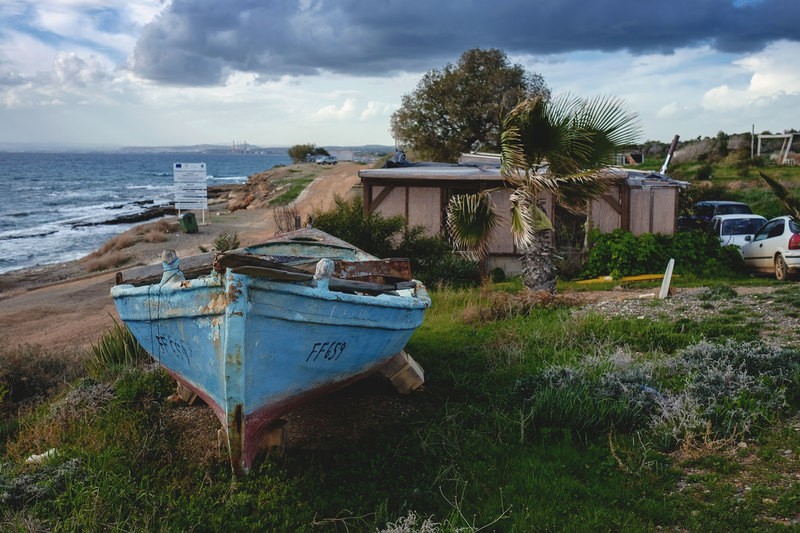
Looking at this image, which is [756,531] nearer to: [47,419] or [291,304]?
[291,304]

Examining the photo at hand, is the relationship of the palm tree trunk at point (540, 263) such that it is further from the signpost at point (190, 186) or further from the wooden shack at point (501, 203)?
the signpost at point (190, 186)

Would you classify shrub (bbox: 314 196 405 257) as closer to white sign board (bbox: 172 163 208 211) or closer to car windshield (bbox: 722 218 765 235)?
car windshield (bbox: 722 218 765 235)

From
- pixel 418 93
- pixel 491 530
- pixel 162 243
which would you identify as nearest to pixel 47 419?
pixel 491 530

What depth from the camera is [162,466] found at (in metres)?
6.18

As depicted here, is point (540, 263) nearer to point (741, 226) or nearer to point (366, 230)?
point (366, 230)

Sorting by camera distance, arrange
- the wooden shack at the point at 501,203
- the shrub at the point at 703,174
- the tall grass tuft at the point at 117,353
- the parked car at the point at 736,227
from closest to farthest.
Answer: the tall grass tuft at the point at 117,353
the wooden shack at the point at 501,203
the parked car at the point at 736,227
the shrub at the point at 703,174

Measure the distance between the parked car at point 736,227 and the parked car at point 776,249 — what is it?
160 cm

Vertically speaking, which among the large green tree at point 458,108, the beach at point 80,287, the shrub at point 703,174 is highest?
the large green tree at point 458,108

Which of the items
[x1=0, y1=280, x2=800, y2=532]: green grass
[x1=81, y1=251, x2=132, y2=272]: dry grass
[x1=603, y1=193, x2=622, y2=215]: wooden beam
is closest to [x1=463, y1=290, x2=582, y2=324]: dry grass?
[x1=0, y1=280, x2=800, y2=532]: green grass

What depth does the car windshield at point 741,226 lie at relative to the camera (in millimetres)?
19297

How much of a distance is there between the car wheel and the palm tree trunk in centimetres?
651

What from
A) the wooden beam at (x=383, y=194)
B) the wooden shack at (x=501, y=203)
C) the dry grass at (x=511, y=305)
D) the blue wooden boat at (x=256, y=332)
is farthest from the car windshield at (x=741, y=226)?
the blue wooden boat at (x=256, y=332)

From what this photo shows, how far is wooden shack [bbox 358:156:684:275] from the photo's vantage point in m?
17.9

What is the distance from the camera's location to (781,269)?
15.5 metres
